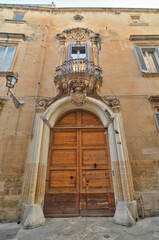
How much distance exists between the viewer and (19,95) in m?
5.73

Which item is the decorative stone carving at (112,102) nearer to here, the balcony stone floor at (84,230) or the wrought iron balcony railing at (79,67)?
the wrought iron balcony railing at (79,67)

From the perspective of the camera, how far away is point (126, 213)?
350 centimetres

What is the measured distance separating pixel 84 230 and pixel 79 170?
71.5 inches

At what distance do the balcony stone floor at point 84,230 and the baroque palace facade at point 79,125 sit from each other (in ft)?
0.88

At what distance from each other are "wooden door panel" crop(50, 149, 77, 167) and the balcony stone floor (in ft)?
5.65

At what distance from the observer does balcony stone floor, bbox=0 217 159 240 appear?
106 inches

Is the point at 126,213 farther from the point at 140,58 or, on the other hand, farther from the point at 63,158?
the point at 140,58

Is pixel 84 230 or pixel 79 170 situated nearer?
pixel 84 230

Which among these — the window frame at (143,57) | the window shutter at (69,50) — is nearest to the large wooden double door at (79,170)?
the window shutter at (69,50)

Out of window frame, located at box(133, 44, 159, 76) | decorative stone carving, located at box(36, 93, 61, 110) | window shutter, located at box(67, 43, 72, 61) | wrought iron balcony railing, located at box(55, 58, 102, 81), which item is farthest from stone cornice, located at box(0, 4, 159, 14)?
decorative stone carving, located at box(36, 93, 61, 110)

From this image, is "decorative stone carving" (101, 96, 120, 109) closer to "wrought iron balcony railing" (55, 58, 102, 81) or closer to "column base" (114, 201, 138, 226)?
"wrought iron balcony railing" (55, 58, 102, 81)

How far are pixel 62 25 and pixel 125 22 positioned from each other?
4.81m

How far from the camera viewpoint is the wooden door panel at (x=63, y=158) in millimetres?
4727

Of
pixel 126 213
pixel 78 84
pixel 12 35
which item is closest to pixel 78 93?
pixel 78 84
